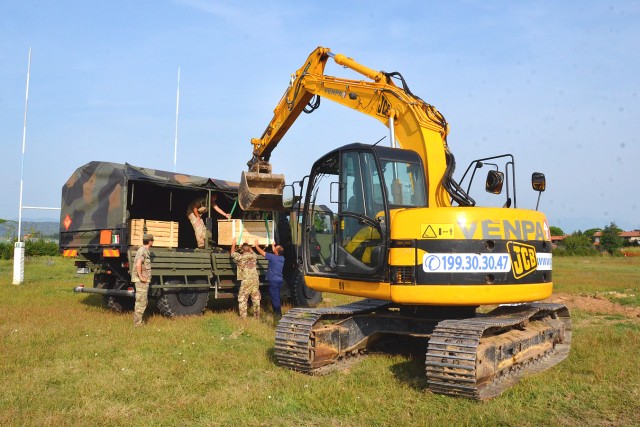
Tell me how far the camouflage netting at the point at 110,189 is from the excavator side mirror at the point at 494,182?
691 centimetres

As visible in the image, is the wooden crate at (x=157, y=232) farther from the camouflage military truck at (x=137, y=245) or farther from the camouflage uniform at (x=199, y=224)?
the camouflage uniform at (x=199, y=224)

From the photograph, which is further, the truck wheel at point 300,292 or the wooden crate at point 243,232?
the truck wheel at point 300,292

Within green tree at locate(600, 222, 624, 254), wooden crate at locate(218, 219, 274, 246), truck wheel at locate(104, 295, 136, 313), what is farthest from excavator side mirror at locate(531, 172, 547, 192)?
green tree at locate(600, 222, 624, 254)

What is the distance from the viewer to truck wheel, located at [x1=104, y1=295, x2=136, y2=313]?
43.7ft

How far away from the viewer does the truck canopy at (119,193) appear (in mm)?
12070

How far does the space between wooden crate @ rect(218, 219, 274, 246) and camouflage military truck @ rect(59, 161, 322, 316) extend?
371 mm

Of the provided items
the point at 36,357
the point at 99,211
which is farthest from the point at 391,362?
the point at 99,211

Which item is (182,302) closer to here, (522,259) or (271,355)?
(271,355)

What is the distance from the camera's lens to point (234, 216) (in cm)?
1486

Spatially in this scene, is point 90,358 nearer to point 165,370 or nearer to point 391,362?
point 165,370

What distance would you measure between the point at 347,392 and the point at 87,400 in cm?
275

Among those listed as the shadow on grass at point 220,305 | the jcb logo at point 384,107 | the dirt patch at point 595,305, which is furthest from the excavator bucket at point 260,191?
the dirt patch at point 595,305

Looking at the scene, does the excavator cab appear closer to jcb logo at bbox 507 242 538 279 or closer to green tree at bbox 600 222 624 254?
jcb logo at bbox 507 242 538 279

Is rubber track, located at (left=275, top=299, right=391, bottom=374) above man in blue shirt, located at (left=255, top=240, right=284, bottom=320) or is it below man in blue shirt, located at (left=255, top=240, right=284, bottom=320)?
below
